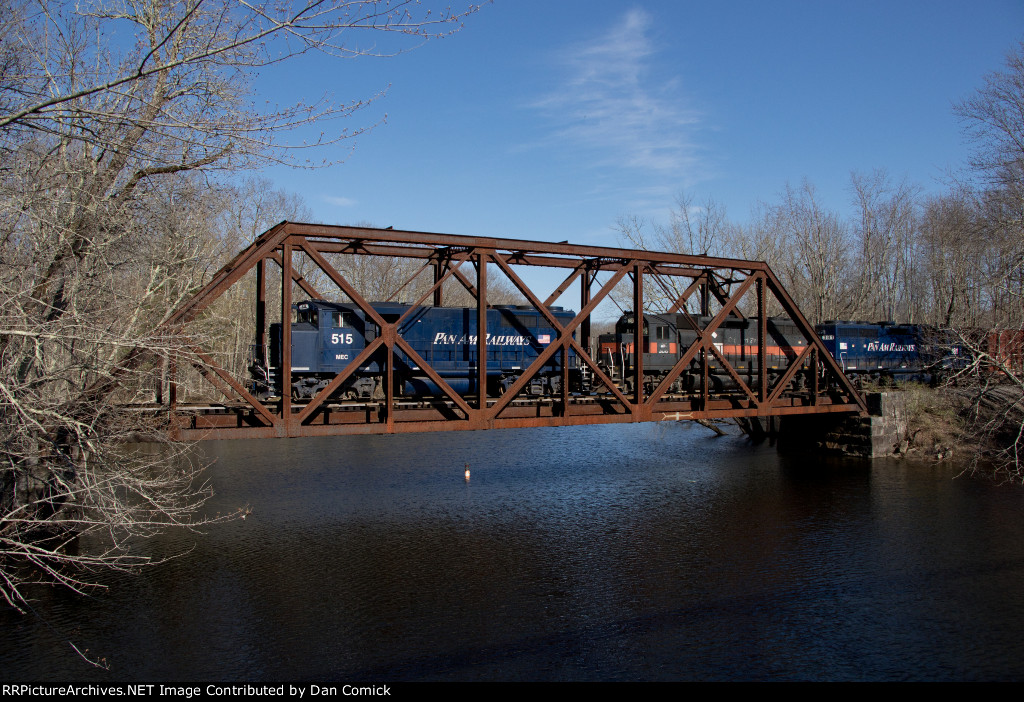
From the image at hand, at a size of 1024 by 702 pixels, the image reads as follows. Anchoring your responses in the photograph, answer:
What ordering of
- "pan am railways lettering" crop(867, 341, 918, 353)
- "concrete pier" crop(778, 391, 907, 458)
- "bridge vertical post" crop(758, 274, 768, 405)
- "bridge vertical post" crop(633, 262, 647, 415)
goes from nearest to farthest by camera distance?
"bridge vertical post" crop(633, 262, 647, 415) < "bridge vertical post" crop(758, 274, 768, 405) < "concrete pier" crop(778, 391, 907, 458) < "pan am railways lettering" crop(867, 341, 918, 353)

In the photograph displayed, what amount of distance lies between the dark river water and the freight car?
16.3 ft

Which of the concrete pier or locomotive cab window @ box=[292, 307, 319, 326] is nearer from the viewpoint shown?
locomotive cab window @ box=[292, 307, 319, 326]

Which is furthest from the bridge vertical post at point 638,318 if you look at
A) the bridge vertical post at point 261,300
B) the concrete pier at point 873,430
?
the concrete pier at point 873,430

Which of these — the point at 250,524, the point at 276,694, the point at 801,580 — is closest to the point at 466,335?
the point at 250,524

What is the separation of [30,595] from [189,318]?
7064 millimetres

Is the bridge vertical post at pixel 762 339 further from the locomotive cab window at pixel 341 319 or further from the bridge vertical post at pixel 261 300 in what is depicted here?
the bridge vertical post at pixel 261 300

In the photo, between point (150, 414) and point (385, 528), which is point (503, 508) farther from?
point (150, 414)

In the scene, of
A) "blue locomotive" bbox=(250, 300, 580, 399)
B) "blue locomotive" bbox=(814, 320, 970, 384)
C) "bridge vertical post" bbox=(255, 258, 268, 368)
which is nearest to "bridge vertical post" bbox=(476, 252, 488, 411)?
"blue locomotive" bbox=(250, 300, 580, 399)

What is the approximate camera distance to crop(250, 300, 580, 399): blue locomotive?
22.7m

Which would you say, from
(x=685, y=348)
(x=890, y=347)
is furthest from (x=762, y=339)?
(x=890, y=347)

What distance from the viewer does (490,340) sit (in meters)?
24.9

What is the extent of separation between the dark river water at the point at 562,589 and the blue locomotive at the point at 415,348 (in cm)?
391

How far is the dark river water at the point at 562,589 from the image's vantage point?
12.4m

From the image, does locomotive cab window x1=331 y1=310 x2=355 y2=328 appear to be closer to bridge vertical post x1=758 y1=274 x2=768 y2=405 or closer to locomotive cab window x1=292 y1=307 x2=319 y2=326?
locomotive cab window x1=292 y1=307 x2=319 y2=326
